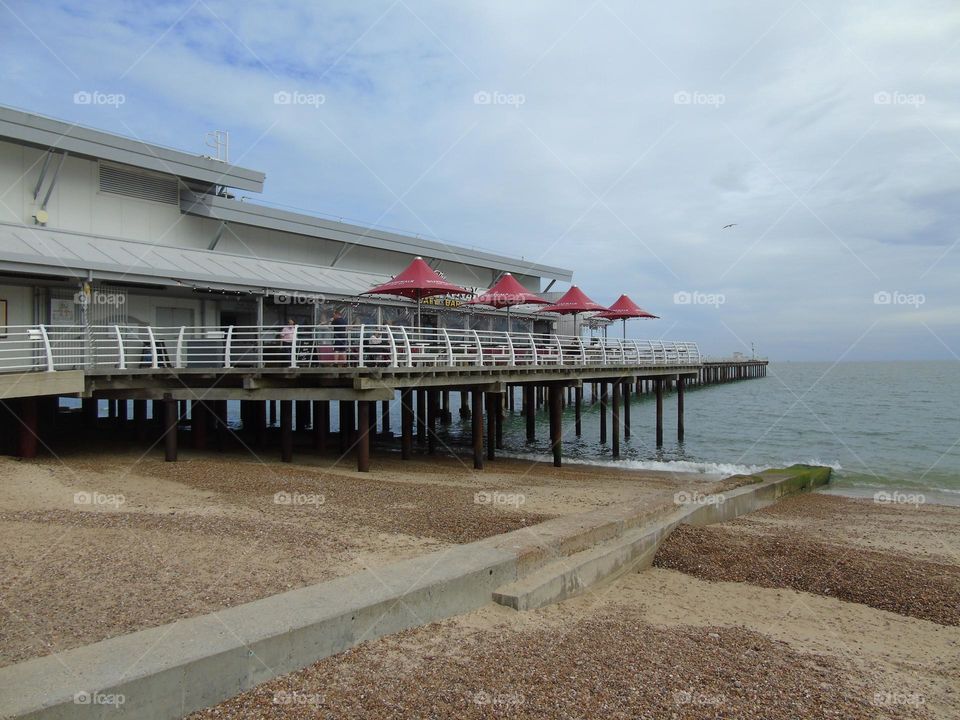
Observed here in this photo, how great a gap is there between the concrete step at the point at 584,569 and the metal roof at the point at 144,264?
41.8 ft

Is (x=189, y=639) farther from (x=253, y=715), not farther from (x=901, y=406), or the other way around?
(x=901, y=406)

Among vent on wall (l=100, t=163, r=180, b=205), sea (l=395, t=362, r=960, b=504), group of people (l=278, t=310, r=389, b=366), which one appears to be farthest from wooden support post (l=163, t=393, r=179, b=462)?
sea (l=395, t=362, r=960, b=504)

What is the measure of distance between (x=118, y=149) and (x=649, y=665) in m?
19.2

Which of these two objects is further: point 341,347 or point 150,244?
point 150,244

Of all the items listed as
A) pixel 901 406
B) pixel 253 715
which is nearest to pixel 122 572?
pixel 253 715

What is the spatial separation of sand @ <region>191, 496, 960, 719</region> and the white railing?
9120 mm

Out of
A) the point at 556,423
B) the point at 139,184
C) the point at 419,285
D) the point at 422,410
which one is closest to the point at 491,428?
the point at 556,423

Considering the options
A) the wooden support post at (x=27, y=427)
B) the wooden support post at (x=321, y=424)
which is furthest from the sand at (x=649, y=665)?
the wooden support post at (x=27, y=427)

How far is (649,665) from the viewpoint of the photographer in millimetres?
5367

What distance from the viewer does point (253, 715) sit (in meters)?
4.30

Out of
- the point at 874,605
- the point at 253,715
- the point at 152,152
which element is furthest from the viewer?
the point at 152,152

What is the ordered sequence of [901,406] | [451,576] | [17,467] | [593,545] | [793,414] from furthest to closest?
[901,406] → [793,414] → [17,467] → [593,545] → [451,576]

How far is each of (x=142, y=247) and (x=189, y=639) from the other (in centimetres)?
1668

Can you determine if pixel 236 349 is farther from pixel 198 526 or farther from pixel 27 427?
pixel 198 526
